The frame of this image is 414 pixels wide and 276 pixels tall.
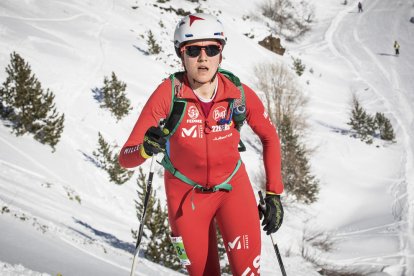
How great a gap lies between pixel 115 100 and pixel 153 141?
16.9m

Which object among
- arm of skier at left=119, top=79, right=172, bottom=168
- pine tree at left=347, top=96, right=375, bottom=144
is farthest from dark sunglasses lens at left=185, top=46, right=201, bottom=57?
pine tree at left=347, top=96, right=375, bottom=144

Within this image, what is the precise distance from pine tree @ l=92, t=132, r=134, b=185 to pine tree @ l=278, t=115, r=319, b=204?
9.70m

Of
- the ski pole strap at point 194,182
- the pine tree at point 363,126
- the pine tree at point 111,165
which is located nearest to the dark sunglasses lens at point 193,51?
the ski pole strap at point 194,182

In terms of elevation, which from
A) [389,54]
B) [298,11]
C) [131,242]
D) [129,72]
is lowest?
[131,242]

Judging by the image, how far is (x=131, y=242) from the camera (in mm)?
10281

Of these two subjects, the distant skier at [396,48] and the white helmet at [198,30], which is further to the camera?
the distant skier at [396,48]

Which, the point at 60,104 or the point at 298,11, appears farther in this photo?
the point at 298,11

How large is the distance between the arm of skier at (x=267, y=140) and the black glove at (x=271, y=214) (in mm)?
80

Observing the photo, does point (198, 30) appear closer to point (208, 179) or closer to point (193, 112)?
point (193, 112)

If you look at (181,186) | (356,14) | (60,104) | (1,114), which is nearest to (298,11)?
(356,14)

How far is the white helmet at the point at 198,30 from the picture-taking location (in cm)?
341

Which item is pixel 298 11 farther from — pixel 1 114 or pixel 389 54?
pixel 1 114

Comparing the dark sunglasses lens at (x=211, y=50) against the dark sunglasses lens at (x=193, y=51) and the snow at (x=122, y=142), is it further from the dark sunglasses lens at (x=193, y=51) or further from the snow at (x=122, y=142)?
the snow at (x=122, y=142)

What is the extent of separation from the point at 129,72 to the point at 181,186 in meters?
21.8
